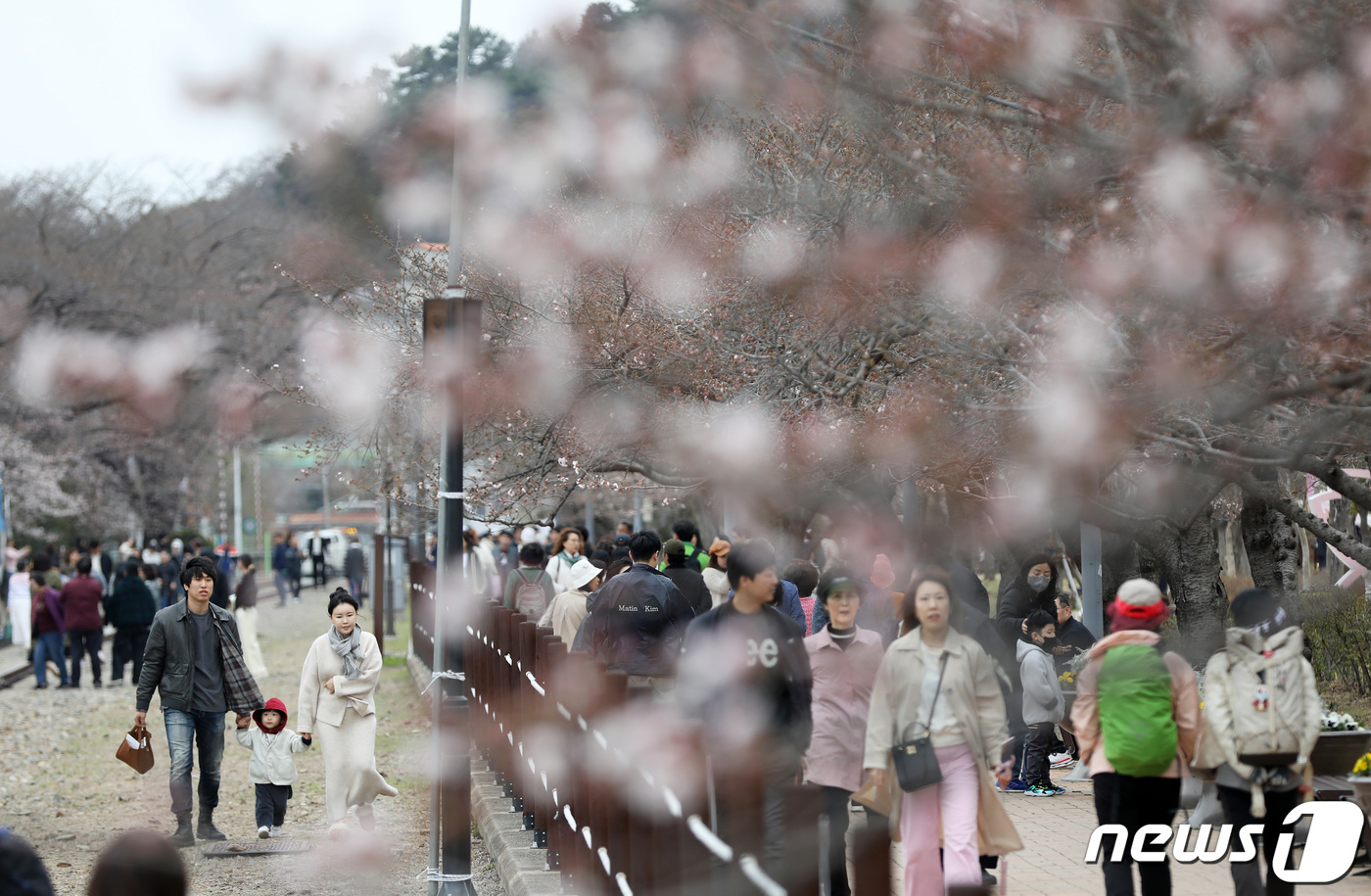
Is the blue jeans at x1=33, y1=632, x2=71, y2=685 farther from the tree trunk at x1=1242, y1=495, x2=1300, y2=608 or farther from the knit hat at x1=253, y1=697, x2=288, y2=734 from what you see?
the tree trunk at x1=1242, y1=495, x2=1300, y2=608

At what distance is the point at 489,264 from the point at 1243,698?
1263cm

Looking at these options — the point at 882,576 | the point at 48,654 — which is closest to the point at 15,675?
the point at 48,654

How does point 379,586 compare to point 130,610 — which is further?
point 379,586

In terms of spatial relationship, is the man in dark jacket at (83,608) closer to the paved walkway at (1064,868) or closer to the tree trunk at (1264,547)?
the paved walkway at (1064,868)

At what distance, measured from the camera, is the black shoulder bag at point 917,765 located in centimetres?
610

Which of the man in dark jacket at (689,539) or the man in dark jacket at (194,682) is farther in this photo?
the man in dark jacket at (689,539)

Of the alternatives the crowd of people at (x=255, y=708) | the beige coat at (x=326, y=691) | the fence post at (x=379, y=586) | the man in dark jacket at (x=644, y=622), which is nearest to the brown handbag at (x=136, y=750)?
the crowd of people at (x=255, y=708)

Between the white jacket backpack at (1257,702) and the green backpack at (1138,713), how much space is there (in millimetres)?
219

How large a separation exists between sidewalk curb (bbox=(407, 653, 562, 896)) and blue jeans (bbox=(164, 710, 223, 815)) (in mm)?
1531

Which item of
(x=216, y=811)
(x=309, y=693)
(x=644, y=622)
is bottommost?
(x=216, y=811)

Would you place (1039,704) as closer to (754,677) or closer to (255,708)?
(754,677)

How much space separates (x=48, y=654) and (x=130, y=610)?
2.28 metres

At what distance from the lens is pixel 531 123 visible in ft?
65.9

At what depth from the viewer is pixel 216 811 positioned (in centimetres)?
1126
